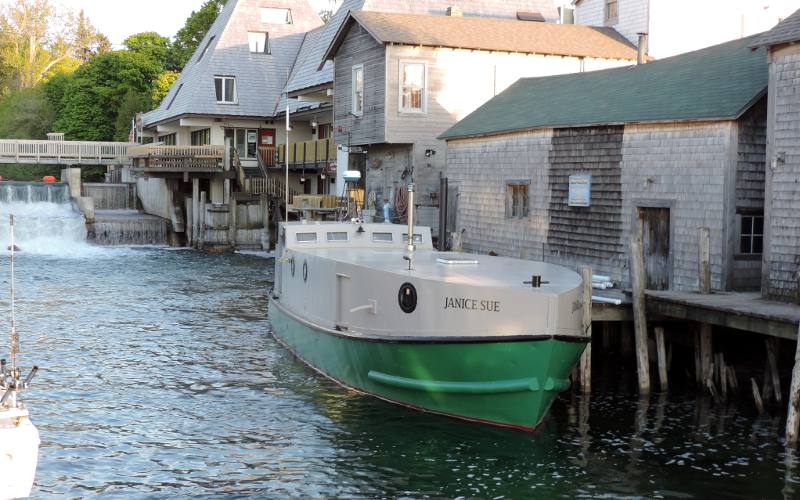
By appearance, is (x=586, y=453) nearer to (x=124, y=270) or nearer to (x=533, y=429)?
(x=533, y=429)

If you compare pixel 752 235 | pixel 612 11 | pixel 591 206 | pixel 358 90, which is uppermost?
pixel 612 11

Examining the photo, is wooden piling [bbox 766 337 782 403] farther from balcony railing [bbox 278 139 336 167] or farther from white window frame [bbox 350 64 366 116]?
balcony railing [bbox 278 139 336 167]

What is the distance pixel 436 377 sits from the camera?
16.2 meters

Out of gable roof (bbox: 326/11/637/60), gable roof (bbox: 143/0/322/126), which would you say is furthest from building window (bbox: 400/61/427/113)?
gable roof (bbox: 143/0/322/126)

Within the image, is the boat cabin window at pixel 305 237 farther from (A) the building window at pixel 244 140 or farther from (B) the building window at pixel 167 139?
(B) the building window at pixel 167 139

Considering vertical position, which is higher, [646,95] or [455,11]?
[455,11]

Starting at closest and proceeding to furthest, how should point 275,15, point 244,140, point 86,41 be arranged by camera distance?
point 244,140, point 275,15, point 86,41

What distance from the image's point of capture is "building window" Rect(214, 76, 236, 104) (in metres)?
55.1

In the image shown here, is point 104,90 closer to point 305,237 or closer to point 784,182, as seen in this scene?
point 305,237

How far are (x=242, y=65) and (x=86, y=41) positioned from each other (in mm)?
49976

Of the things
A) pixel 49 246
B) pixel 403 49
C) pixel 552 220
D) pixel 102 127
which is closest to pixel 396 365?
pixel 552 220

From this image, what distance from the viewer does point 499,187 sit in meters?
28.3

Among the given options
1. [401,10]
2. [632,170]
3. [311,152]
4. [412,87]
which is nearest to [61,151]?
[311,152]

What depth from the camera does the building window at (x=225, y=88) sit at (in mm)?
55125
